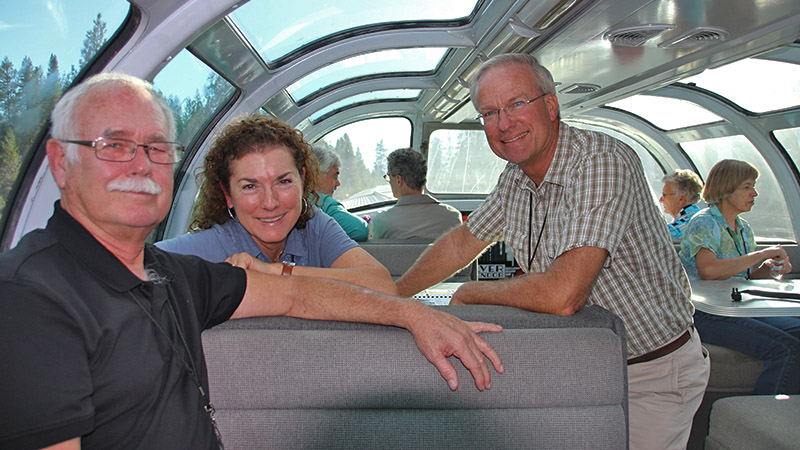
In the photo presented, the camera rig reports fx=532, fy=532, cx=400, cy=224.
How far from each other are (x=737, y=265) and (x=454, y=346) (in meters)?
3.40

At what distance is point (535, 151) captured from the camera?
215 cm

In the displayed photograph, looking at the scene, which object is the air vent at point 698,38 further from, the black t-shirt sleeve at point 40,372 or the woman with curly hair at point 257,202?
the black t-shirt sleeve at point 40,372

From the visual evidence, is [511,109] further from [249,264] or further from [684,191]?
[684,191]

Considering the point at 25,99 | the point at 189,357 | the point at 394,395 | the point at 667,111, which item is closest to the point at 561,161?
the point at 394,395

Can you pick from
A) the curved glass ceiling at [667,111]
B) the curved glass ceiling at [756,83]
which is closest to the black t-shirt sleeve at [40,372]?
the curved glass ceiling at [756,83]

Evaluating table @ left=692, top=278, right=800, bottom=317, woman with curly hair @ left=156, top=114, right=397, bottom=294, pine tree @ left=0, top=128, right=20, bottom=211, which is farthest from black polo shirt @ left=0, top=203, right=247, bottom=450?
table @ left=692, top=278, right=800, bottom=317

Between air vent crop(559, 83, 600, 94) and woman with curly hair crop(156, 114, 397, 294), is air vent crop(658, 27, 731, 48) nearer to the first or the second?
air vent crop(559, 83, 600, 94)

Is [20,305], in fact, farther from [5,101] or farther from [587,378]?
[5,101]

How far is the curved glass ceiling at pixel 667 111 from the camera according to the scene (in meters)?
7.16

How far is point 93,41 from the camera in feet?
9.08

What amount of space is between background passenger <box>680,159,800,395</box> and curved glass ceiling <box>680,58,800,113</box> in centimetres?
181

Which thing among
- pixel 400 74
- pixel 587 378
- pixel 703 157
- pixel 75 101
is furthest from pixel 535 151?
pixel 703 157

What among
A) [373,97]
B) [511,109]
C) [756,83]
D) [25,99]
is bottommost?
[511,109]

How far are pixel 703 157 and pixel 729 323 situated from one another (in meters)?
5.44
